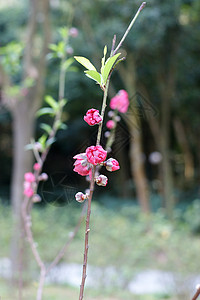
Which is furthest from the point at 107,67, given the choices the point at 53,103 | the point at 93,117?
the point at 53,103

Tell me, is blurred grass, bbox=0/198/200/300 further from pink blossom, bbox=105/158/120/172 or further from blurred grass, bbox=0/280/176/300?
pink blossom, bbox=105/158/120/172

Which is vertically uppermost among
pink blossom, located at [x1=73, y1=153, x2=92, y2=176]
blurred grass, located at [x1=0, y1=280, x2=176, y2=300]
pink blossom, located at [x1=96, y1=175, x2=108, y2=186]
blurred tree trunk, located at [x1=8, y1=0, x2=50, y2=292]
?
blurred tree trunk, located at [x1=8, y1=0, x2=50, y2=292]

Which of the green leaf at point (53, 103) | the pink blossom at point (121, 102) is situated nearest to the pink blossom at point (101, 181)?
the pink blossom at point (121, 102)

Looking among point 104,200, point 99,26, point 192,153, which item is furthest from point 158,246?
point 192,153

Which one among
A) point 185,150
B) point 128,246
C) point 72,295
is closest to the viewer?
point 72,295

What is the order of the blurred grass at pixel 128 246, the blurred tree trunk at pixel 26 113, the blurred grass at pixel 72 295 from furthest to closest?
1. the blurred tree trunk at pixel 26 113
2. the blurred grass at pixel 128 246
3. the blurred grass at pixel 72 295

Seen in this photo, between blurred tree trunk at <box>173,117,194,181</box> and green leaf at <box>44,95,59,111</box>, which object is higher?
blurred tree trunk at <box>173,117,194,181</box>

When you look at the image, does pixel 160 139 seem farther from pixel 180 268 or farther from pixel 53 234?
pixel 180 268

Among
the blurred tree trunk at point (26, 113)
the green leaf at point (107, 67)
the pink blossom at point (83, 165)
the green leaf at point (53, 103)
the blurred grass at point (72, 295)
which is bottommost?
the pink blossom at point (83, 165)

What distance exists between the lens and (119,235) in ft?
12.6

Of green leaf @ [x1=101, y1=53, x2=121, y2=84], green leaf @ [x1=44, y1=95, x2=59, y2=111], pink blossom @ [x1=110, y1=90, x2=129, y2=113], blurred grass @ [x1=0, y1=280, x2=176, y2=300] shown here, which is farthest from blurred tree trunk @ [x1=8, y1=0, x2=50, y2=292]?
green leaf @ [x1=101, y1=53, x2=121, y2=84]

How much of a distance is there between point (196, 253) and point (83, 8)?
5152mm

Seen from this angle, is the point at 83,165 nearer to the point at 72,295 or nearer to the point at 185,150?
the point at 72,295

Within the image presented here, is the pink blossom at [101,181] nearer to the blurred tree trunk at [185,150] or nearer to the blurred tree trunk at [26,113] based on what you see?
the blurred tree trunk at [26,113]
